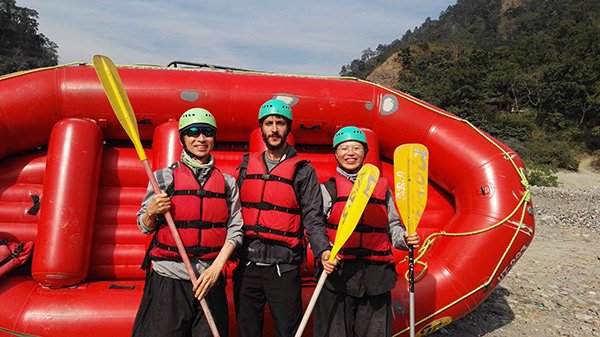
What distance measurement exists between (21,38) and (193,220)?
47.8 meters

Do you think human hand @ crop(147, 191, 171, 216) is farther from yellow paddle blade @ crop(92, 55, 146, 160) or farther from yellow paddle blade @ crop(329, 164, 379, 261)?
yellow paddle blade @ crop(329, 164, 379, 261)

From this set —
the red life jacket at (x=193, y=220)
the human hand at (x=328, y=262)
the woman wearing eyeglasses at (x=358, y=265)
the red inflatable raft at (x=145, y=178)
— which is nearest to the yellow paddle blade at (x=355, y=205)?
the human hand at (x=328, y=262)

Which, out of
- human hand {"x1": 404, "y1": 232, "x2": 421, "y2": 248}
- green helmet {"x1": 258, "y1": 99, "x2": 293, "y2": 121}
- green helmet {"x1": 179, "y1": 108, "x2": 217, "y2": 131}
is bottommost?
human hand {"x1": 404, "y1": 232, "x2": 421, "y2": 248}

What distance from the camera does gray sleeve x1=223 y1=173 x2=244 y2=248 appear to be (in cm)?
191

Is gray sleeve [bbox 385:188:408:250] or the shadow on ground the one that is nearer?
gray sleeve [bbox 385:188:408:250]

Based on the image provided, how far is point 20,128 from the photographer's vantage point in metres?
2.95

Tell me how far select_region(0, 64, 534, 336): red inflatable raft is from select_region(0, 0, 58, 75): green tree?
39134 millimetres

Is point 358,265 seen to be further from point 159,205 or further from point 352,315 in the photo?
point 159,205

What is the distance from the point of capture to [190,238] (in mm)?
1828

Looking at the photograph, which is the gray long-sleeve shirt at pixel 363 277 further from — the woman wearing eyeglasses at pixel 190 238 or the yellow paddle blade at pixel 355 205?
the woman wearing eyeglasses at pixel 190 238

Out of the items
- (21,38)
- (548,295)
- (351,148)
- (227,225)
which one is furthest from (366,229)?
(21,38)

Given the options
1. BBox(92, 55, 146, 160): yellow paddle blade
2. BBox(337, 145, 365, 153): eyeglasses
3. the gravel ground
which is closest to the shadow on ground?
the gravel ground

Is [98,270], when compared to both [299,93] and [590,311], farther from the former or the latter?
[590,311]

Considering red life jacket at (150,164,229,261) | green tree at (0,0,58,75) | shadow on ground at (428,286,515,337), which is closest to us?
red life jacket at (150,164,229,261)
